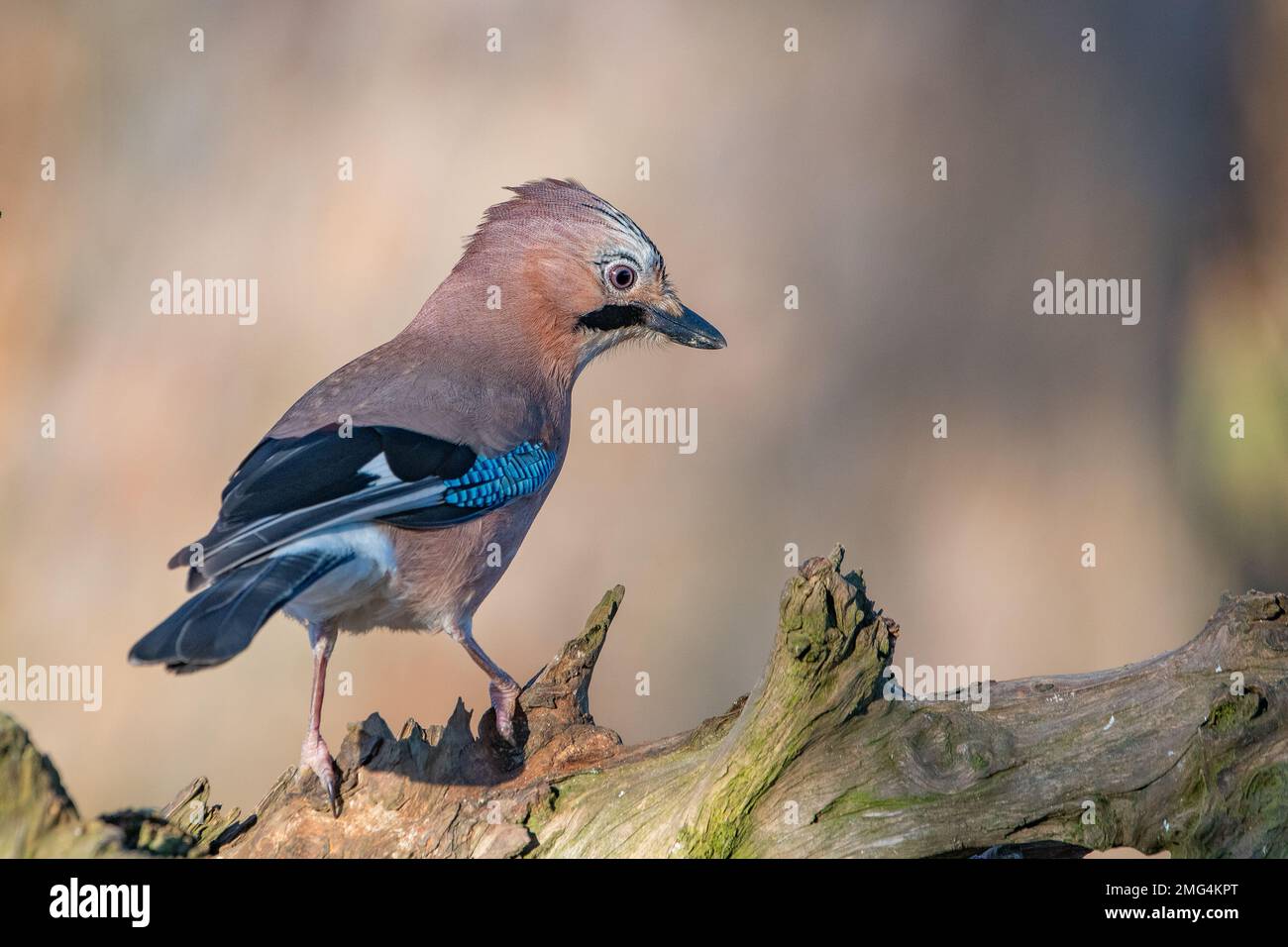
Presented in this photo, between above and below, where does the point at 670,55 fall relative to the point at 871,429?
above

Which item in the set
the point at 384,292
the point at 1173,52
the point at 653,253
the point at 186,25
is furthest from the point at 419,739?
the point at 1173,52

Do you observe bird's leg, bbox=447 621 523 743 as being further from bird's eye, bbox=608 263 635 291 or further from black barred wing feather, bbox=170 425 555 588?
bird's eye, bbox=608 263 635 291

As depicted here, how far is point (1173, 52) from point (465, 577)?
188 inches

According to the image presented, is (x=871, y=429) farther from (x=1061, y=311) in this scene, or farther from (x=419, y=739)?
(x=419, y=739)

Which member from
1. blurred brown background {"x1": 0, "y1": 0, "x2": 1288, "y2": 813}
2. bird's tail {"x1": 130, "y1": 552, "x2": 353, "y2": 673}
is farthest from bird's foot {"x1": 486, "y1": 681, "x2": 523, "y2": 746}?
blurred brown background {"x1": 0, "y1": 0, "x2": 1288, "y2": 813}

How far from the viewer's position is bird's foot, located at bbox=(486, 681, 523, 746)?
13.5 ft

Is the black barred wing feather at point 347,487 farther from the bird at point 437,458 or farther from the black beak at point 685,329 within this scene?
the black beak at point 685,329

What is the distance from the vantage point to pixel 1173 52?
6.73 metres

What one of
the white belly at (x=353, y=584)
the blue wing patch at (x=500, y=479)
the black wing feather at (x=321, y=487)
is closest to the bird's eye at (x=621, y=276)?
the blue wing patch at (x=500, y=479)

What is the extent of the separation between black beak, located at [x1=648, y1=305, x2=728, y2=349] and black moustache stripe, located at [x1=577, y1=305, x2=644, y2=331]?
57mm

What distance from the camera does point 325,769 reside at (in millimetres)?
3861

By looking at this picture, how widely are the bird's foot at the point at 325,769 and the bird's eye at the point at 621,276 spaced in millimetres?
1994
